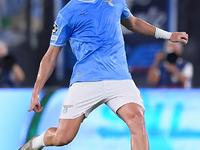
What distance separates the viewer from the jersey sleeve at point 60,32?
367 centimetres

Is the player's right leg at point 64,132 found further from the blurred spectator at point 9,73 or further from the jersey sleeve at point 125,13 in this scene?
the blurred spectator at point 9,73

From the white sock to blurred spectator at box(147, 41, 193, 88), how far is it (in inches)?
109

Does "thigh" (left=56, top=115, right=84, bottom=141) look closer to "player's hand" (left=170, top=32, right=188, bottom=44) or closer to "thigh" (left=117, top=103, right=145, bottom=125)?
"thigh" (left=117, top=103, right=145, bottom=125)

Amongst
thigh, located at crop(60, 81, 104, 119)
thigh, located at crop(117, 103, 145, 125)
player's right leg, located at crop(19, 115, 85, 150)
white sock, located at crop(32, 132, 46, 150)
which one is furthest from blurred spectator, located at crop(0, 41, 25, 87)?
thigh, located at crop(117, 103, 145, 125)

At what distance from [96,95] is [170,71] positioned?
2.88 m

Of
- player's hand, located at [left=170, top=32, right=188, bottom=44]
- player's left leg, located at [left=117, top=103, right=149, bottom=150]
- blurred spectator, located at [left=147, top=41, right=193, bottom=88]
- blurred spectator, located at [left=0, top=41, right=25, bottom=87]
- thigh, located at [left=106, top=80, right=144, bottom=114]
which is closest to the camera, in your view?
player's left leg, located at [left=117, top=103, right=149, bottom=150]

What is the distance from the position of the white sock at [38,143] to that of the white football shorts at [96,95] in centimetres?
37

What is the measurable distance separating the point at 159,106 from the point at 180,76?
1.76 m

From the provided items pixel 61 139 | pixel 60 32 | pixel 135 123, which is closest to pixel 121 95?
pixel 135 123

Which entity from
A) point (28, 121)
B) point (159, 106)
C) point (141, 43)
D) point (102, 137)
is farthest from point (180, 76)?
point (28, 121)

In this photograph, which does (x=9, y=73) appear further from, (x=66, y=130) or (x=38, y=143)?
(x=66, y=130)

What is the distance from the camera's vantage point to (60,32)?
145 inches

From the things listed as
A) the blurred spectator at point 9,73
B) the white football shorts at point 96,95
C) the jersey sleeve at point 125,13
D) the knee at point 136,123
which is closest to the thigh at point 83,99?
the white football shorts at point 96,95

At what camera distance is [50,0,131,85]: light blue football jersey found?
3.67 meters
